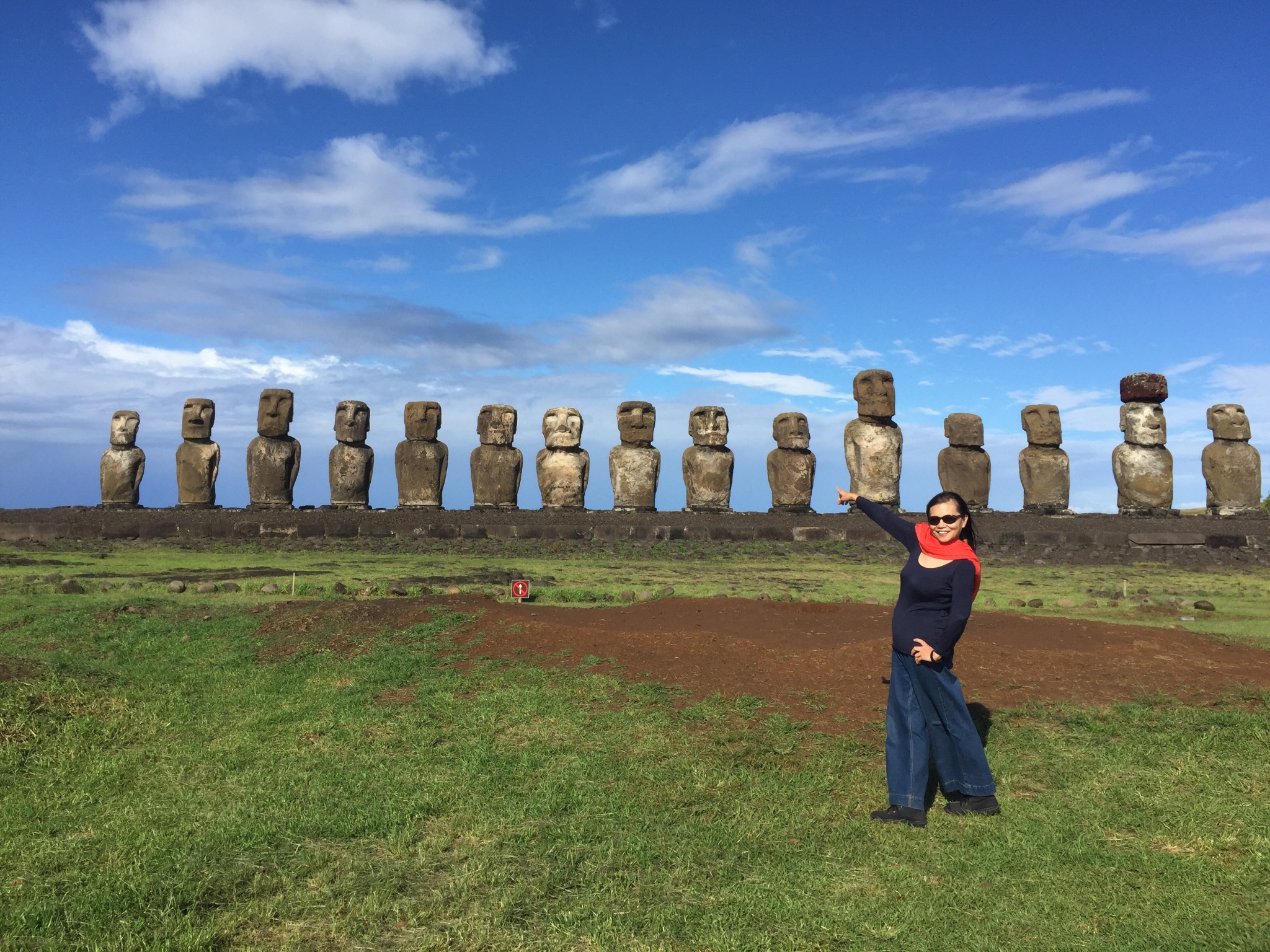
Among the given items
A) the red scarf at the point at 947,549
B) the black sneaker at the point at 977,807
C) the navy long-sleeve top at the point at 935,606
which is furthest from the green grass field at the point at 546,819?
the red scarf at the point at 947,549

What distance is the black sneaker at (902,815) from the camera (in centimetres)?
533

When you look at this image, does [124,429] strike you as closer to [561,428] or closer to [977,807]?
[561,428]

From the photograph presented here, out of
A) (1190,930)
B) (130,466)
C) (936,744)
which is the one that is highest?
(130,466)

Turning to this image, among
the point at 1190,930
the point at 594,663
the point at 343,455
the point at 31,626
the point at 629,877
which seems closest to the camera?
the point at 1190,930

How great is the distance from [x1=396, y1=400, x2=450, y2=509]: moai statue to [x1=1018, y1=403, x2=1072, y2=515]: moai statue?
14.5m

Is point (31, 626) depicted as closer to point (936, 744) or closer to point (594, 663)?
point (594, 663)

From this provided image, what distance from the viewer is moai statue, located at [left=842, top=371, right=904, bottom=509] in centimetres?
2347

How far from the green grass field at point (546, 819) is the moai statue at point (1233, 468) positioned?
65.4ft

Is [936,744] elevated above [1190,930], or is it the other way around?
[936,744]

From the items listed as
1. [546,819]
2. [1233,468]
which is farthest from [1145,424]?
[546,819]

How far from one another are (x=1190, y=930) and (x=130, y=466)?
85.0 ft

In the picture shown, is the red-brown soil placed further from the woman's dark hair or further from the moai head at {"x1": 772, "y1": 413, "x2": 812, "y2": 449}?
the moai head at {"x1": 772, "y1": 413, "x2": 812, "y2": 449}

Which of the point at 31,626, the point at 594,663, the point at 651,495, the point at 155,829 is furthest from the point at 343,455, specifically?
the point at 155,829

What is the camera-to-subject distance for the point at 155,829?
5.16m
